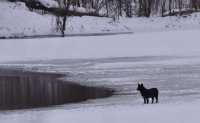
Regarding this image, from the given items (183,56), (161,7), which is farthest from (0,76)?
(161,7)

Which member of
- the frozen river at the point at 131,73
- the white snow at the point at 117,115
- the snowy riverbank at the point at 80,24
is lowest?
the snowy riverbank at the point at 80,24

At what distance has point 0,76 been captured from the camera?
2789cm

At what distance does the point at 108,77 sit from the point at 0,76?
18.0 ft

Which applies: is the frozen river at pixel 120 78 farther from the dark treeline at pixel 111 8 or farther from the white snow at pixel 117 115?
the dark treeline at pixel 111 8

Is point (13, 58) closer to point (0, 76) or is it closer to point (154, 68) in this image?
point (0, 76)

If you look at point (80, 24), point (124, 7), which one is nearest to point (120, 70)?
point (80, 24)

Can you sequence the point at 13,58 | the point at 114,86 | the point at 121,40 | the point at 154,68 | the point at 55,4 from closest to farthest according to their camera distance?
the point at 114,86 < the point at 154,68 < the point at 13,58 < the point at 121,40 < the point at 55,4

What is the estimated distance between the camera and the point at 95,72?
27.2m

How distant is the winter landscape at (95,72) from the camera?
50.9ft

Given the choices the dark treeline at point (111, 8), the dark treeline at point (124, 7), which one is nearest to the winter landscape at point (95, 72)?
the dark treeline at point (111, 8)

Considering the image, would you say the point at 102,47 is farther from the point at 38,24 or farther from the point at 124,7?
the point at 124,7

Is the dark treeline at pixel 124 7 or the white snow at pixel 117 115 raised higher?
the white snow at pixel 117 115

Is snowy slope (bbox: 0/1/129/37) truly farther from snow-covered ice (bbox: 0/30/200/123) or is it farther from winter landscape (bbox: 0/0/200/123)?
snow-covered ice (bbox: 0/30/200/123)

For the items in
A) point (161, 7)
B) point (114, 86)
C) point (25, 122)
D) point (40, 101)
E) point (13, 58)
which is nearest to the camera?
point (25, 122)
